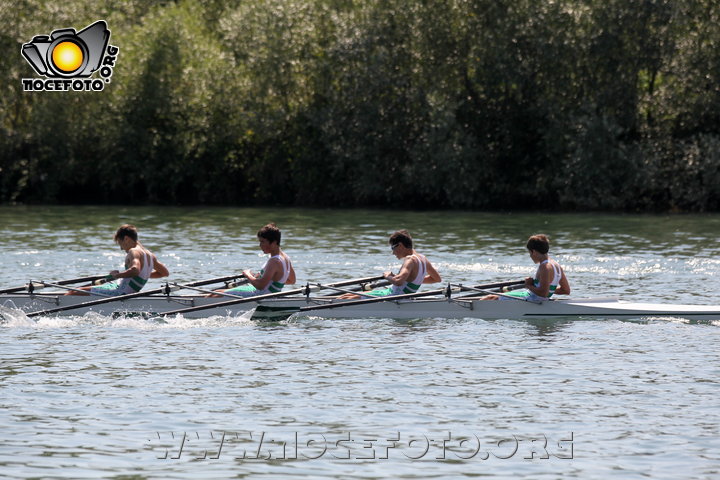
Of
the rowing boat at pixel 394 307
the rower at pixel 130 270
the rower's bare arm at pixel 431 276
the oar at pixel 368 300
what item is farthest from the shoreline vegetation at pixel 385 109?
the rower at pixel 130 270

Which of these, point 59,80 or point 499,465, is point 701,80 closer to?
point 59,80

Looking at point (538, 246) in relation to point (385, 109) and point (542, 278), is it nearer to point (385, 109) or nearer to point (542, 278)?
point (542, 278)

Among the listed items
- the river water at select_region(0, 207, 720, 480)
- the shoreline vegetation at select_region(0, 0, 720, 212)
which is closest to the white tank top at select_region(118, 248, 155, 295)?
the river water at select_region(0, 207, 720, 480)

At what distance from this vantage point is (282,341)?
17766 millimetres

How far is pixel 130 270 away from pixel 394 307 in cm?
439

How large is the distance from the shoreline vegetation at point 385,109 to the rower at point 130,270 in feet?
109

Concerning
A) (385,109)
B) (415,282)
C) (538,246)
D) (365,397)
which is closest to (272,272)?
(415,282)

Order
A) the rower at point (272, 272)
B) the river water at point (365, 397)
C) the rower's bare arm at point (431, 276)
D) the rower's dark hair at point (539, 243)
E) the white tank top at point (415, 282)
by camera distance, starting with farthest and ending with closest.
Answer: the rower's bare arm at point (431, 276)
the white tank top at point (415, 282)
the rower at point (272, 272)
the rower's dark hair at point (539, 243)
the river water at point (365, 397)

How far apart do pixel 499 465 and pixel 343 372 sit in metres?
4.56

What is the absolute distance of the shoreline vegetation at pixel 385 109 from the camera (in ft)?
163

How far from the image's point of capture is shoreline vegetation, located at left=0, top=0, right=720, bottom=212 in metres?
49.8

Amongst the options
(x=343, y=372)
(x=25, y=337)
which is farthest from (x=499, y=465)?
(x=25, y=337)

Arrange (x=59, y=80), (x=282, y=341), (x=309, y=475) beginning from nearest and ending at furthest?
(x=309, y=475)
(x=282, y=341)
(x=59, y=80)

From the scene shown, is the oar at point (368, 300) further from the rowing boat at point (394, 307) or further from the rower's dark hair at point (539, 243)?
the rower's dark hair at point (539, 243)
